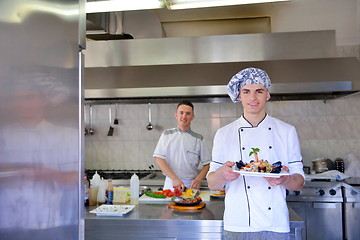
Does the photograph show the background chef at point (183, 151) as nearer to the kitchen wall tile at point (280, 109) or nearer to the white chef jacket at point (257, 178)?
the kitchen wall tile at point (280, 109)

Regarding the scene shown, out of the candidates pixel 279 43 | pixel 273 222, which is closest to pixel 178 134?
pixel 279 43

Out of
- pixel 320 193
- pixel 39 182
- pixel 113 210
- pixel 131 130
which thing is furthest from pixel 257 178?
pixel 131 130

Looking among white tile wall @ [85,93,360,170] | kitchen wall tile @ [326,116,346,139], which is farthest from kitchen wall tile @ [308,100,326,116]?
kitchen wall tile @ [326,116,346,139]

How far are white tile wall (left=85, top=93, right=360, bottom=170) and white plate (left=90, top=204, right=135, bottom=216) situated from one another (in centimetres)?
235

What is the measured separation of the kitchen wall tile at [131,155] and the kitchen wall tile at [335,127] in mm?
2545

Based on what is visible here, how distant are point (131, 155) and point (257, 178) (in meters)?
3.07

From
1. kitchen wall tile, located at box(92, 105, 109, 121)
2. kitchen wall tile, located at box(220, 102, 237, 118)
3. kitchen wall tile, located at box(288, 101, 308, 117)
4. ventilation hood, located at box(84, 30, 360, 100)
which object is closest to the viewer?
ventilation hood, located at box(84, 30, 360, 100)

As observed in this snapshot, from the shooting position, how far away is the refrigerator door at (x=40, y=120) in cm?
67

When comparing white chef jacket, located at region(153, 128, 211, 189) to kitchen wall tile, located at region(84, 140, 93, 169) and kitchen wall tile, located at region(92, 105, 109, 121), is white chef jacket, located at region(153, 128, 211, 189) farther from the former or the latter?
kitchen wall tile, located at region(84, 140, 93, 169)

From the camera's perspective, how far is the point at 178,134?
11.8 feet

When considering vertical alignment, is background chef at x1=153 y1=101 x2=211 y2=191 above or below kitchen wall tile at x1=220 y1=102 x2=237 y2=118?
below

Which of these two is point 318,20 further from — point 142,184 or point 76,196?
point 76,196

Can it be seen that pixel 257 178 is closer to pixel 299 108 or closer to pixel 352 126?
pixel 299 108

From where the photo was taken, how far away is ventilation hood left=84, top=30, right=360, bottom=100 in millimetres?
3264
